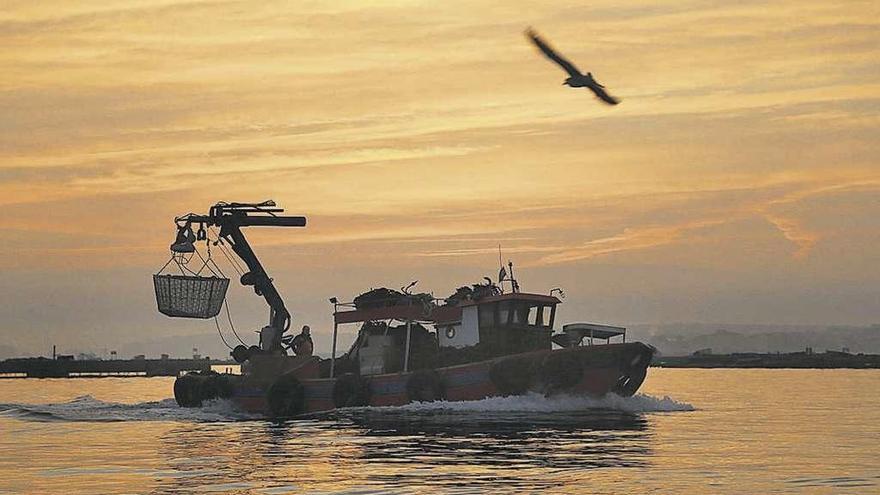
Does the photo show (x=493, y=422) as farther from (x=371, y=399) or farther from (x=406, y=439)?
(x=371, y=399)

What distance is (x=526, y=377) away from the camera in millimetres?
52750

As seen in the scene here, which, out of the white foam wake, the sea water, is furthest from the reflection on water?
the white foam wake

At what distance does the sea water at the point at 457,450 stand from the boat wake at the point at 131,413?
0.50 feet

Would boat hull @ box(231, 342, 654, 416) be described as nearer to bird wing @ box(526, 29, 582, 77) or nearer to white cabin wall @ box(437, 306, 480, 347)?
white cabin wall @ box(437, 306, 480, 347)

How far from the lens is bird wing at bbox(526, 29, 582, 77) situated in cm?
3123

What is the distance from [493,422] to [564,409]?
20.5 feet

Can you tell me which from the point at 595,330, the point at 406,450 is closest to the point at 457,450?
the point at 406,450

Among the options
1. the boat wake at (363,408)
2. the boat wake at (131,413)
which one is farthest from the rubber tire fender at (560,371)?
the boat wake at (131,413)

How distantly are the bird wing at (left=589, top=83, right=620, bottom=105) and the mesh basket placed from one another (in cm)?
2878

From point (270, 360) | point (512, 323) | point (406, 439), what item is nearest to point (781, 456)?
point (406, 439)

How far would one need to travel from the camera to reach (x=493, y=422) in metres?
48.5

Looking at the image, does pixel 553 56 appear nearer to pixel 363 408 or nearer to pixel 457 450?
pixel 457 450

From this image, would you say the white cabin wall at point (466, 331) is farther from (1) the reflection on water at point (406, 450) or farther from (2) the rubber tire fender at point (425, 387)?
(1) the reflection on water at point (406, 450)

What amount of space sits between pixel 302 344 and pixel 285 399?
18.8 ft
